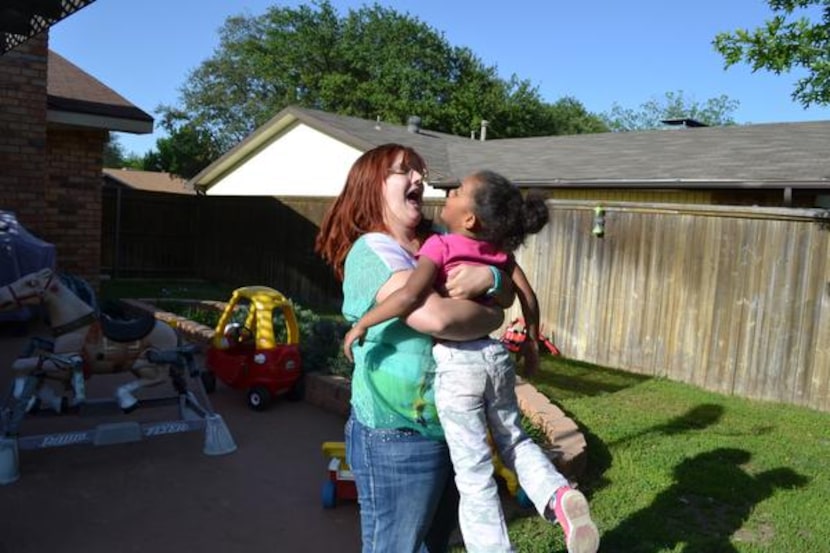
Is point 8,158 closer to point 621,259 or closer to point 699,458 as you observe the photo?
point 621,259

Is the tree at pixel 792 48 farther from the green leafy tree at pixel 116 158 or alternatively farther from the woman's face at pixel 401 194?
the green leafy tree at pixel 116 158

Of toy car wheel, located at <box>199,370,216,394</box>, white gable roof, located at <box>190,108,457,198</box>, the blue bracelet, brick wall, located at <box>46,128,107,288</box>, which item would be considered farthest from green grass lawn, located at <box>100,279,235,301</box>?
the blue bracelet

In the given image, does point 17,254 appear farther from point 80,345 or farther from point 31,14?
point 31,14

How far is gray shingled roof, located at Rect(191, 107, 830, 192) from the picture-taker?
10367 millimetres

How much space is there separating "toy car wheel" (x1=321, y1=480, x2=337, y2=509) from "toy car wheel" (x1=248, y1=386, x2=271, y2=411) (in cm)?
199

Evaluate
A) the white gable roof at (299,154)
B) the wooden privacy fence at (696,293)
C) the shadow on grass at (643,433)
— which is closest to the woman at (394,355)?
the shadow on grass at (643,433)

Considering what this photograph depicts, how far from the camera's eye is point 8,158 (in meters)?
8.85

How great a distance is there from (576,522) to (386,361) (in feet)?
2.67

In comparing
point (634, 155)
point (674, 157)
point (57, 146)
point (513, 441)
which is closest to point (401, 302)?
point (513, 441)

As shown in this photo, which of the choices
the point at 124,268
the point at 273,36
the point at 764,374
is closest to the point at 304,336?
the point at 764,374

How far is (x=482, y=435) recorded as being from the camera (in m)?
2.18

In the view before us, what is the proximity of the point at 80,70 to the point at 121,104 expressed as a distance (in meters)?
2.22

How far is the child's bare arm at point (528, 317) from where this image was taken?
2.72m

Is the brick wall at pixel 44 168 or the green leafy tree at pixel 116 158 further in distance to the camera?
the green leafy tree at pixel 116 158
